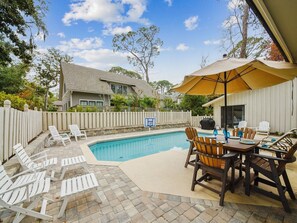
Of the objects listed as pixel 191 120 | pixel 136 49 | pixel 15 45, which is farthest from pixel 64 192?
pixel 136 49

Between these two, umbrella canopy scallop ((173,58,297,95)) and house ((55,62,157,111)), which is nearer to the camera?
umbrella canopy scallop ((173,58,297,95))

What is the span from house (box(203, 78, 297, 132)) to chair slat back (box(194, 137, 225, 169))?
7209 millimetres

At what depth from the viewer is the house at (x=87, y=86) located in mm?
13019

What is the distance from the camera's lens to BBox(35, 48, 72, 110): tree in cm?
1744

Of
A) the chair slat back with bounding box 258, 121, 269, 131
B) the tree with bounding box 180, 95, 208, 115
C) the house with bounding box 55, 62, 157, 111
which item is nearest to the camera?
the chair slat back with bounding box 258, 121, 269, 131

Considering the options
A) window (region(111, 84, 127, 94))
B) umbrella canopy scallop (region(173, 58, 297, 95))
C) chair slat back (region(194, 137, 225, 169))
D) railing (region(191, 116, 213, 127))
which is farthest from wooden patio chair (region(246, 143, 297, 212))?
window (region(111, 84, 127, 94))

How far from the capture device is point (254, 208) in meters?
2.03

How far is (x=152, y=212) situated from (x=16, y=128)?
3596 millimetres

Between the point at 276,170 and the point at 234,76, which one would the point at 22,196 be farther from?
the point at 234,76

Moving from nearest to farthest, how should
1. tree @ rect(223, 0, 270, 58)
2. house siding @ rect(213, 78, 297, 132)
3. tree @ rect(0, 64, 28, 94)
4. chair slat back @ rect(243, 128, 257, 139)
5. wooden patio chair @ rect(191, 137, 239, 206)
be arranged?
wooden patio chair @ rect(191, 137, 239, 206), chair slat back @ rect(243, 128, 257, 139), house siding @ rect(213, 78, 297, 132), tree @ rect(223, 0, 270, 58), tree @ rect(0, 64, 28, 94)

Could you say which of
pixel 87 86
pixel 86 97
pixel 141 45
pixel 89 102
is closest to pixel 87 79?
pixel 87 86

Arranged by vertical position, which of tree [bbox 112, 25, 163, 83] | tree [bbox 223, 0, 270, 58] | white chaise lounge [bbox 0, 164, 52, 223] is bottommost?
white chaise lounge [bbox 0, 164, 52, 223]

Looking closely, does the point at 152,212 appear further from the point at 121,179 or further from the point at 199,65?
the point at 199,65

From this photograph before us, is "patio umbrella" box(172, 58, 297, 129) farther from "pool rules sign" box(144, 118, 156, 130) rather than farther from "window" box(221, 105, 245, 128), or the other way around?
"window" box(221, 105, 245, 128)
